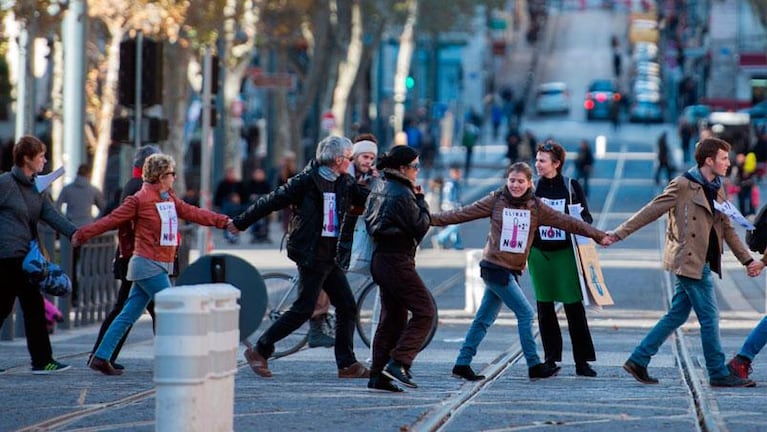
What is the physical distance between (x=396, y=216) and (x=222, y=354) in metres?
3.32

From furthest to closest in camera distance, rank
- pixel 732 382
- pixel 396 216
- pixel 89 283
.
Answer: pixel 89 283 < pixel 732 382 < pixel 396 216

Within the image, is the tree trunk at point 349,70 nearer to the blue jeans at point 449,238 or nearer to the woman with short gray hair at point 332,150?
the blue jeans at point 449,238

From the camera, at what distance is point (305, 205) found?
1401 cm

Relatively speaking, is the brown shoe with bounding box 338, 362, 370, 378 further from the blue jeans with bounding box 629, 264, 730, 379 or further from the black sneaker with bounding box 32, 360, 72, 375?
the black sneaker with bounding box 32, 360, 72, 375

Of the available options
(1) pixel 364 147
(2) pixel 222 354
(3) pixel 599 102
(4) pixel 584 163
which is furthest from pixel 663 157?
(2) pixel 222 354

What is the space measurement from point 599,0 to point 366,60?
9232 cm

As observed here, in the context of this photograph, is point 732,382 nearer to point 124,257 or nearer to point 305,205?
point 305,205

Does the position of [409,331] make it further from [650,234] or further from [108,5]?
[650,234]

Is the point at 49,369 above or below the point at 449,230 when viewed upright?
above

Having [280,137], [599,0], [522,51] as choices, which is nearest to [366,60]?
[280,137]

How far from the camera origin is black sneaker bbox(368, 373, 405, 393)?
1299 cm

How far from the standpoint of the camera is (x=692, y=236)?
13.7 metres

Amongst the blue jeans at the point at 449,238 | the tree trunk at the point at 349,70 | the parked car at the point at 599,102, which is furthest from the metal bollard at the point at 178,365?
the parked car at the point at 599,102

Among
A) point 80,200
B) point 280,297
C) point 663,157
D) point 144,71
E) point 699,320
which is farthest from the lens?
point 663,157
